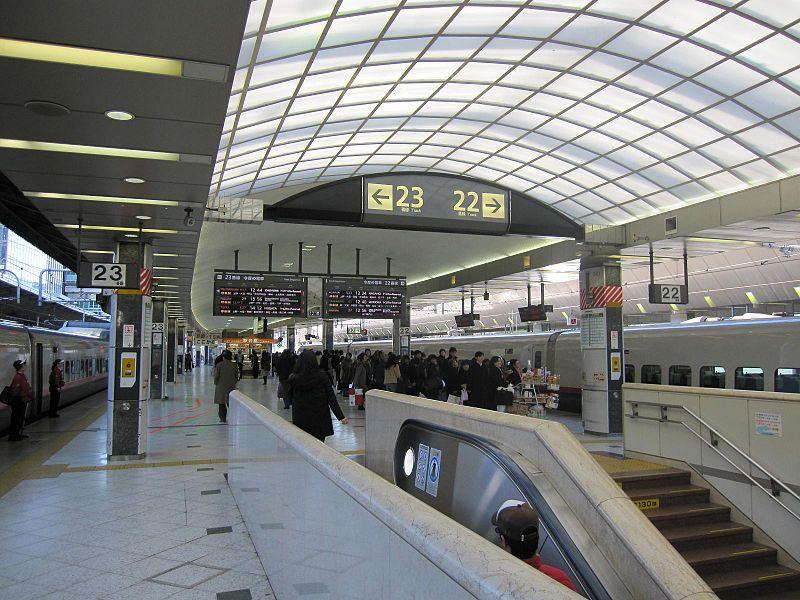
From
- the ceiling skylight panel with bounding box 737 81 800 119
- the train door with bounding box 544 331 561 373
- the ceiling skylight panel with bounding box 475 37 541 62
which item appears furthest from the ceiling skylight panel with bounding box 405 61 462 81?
Result: the train door with bounding box 544 331 561 373

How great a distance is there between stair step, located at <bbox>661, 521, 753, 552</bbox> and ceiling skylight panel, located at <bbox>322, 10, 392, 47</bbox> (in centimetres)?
892

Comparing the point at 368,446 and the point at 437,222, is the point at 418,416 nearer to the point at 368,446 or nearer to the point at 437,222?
the point at 368,446

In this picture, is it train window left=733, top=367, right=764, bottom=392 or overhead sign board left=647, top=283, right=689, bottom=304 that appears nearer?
train window left=733, top=367, right=764, bottom=392

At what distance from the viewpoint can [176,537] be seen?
23.0 ft

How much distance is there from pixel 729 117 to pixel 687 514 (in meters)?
9.43

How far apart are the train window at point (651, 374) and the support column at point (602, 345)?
6.47ft

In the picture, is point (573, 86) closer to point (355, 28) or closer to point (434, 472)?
point (355, 28)

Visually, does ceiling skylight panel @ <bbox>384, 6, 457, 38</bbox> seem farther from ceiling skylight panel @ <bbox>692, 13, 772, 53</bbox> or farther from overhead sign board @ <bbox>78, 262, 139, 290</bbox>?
overhead sign board @ <bbox>78, 262, 139, 290</bbox>

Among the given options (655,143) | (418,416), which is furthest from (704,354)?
(418,416)

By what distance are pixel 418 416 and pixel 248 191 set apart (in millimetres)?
15235

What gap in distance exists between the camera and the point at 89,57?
5.65 m

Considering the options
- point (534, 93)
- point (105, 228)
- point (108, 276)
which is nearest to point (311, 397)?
point (108, 276)

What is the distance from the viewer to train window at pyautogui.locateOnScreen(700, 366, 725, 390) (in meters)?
16.0

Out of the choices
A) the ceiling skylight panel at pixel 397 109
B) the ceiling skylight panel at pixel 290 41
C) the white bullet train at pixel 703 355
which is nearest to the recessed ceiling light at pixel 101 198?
the ceiling skylight panel at pixel 290 41
